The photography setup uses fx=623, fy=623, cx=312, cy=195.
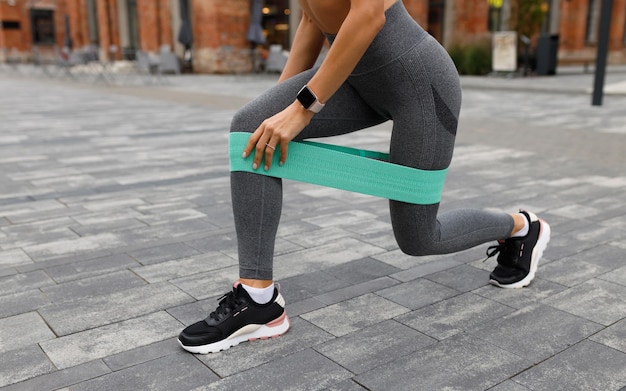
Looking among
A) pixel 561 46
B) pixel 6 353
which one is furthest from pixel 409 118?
pixel 561 46

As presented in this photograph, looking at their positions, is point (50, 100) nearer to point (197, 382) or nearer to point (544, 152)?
point (544, 152)

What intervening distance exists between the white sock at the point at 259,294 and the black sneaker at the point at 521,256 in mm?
1254

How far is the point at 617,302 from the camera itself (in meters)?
2.91

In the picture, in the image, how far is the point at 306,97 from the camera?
2150 millimetres

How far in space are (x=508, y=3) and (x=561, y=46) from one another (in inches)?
412

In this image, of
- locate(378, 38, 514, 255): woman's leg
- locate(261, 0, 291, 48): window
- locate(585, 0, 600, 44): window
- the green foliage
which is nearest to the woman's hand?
locate(378, 38, 514, 255): woman's leg

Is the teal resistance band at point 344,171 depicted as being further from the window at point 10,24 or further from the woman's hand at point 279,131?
the window at point 10,24

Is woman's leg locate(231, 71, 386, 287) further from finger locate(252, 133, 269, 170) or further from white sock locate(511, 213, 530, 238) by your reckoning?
white sock locate(511, 213, 530, 238)

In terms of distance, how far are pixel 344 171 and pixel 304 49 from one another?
1.97 ft

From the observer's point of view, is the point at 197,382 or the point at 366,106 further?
the point at 366,106

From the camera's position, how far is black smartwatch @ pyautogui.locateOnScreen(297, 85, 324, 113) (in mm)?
2145

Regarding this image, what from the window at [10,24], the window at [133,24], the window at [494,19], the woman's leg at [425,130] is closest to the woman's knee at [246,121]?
the woman's leg at [425,130]

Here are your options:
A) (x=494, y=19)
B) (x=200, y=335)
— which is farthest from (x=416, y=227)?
(x=494, y=19)

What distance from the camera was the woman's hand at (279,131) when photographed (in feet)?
7.06
